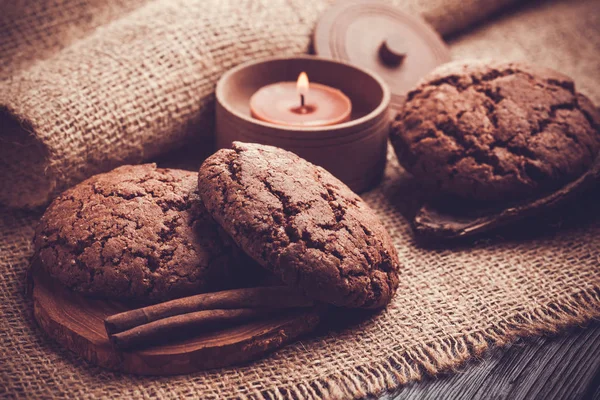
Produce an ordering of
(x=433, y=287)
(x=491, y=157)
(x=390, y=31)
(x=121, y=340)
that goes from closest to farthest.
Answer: (x=121, y=340) < (x=433, y=287) < (x=491, y=157) < (x=390, y=31)

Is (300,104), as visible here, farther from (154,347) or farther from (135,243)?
(154,347)

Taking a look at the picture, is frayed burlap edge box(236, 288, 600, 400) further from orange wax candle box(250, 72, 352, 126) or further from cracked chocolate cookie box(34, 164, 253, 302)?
orange wax candle box(250, 72, 352, 126)

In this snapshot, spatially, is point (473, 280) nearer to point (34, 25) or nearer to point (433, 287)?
point (433, 287)

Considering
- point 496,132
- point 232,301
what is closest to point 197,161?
point 232,301

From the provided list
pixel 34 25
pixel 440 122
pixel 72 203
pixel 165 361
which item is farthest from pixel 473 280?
pixel 34 25

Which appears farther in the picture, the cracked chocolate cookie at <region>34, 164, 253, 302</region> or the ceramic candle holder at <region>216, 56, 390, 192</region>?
the ceramic candle holder at <region>216, 56, 390, 192</region>

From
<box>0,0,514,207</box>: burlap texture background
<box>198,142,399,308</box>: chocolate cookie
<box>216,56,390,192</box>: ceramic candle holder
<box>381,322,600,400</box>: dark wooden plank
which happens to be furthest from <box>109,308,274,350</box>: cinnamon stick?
<box>0,0,514,207</box>: burlap texture background

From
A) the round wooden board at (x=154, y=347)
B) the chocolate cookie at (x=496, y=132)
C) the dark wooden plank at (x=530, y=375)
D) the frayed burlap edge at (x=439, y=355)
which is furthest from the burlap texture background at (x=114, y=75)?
the dark wooden plank at (x=530, y=375)

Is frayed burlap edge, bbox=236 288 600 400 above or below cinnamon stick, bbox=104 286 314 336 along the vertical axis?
below
